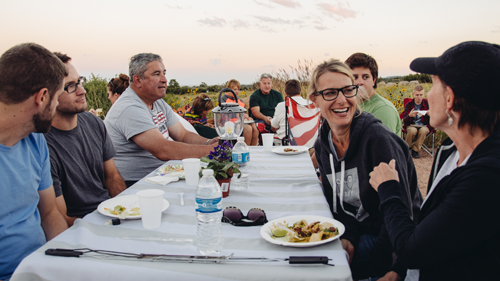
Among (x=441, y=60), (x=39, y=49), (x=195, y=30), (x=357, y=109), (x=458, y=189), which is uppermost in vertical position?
(x=195, y=30)

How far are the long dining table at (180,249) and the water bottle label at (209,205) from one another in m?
0.15

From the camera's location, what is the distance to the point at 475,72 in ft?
3.30

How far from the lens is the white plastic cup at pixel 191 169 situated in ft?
6.17

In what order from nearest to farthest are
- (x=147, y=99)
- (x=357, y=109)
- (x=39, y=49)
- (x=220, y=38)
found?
1. (x=39, y=49)
2. (x=357, y=109)
3. (x=147, y=99)
4. (x=220, y=38)

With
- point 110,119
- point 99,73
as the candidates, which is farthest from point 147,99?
point 99,73

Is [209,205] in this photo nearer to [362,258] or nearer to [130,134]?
[362,258]

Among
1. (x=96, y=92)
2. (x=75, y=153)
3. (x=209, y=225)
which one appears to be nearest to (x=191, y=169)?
(x=209, y=225)

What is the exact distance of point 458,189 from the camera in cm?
97

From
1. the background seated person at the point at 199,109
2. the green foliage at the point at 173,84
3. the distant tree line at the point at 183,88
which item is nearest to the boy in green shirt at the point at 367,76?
the background seated person at the point at 199,109

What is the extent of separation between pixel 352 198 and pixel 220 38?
1072 centimetres

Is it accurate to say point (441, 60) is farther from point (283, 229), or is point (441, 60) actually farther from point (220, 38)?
point (220, 38)

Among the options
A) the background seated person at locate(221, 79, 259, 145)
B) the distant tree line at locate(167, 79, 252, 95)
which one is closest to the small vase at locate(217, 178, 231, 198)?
the background seated person at locate(221, 79, 259, 145)

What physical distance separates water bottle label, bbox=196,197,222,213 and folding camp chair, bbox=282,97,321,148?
3.66m

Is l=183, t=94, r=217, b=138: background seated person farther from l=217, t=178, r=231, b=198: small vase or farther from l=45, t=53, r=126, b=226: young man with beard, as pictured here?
l=217, t=178, r=231, b=198: small vase
